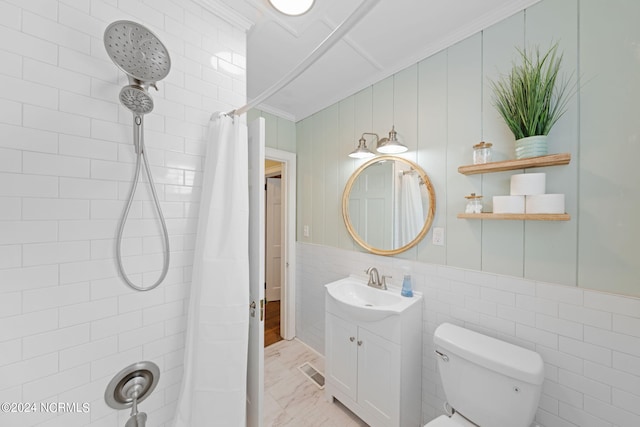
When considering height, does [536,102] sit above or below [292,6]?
below

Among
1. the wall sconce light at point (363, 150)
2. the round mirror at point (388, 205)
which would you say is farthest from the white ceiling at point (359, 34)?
the round mirror at point (388, 205)

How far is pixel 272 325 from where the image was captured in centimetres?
295

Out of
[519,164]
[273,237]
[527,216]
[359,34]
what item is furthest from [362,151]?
[273,237]

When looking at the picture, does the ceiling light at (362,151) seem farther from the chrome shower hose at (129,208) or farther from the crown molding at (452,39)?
the chrome shower hose at (129,208)

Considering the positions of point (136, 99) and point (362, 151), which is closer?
point (136, 99)

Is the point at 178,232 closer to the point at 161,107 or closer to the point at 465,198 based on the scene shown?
the point at 161,107

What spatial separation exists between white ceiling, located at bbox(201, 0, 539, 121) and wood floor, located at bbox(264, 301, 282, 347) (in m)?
2.69

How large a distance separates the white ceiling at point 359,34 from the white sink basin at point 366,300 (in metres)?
1.67

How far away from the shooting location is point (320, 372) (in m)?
2.08

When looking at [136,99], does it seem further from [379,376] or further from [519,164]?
[379,376]

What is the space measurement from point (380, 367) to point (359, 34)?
83.5 inches

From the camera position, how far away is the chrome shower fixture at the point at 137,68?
2.50 ft

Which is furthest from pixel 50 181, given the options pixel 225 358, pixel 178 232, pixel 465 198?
pixel 465 198

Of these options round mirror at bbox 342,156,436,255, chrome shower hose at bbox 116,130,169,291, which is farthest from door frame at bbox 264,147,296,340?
chrome shower hose at bbox 116,130,169,291
